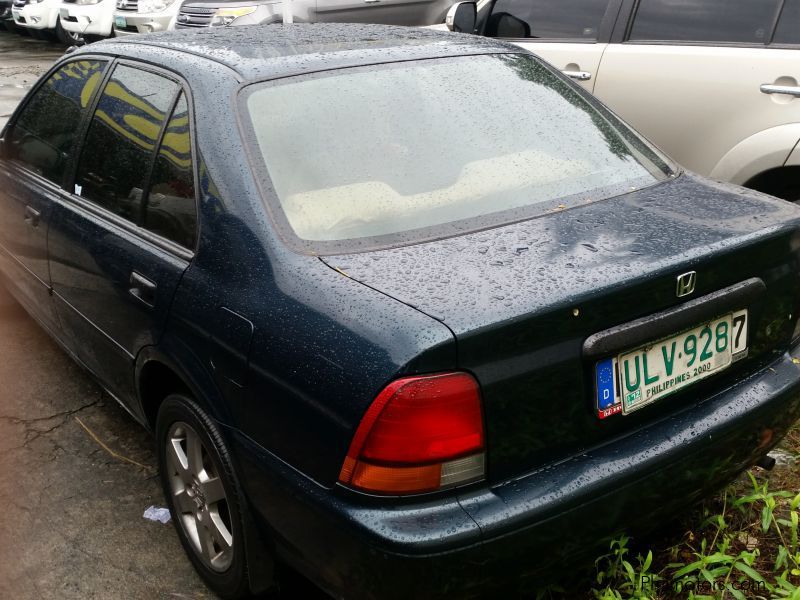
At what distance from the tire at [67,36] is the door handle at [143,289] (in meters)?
13.4

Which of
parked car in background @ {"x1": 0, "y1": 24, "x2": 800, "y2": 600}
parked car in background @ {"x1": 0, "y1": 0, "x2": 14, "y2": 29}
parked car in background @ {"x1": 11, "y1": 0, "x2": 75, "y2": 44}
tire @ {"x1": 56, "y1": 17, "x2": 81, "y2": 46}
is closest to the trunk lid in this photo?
parked car in background @ {"x1": 0, "y1": 24, "x2": 800, "y2": 600}

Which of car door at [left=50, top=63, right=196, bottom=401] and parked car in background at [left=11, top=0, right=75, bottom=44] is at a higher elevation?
car door at [left=50, top=63, right=196, bottom=401]

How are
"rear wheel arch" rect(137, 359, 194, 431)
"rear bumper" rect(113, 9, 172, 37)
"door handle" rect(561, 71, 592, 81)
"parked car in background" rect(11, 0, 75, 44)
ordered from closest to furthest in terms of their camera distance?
"rear wheel arch" rect(137, 359, 194, 431) < "door handle" rect(561, 71, 592, 81) < "rear bumper" rect(113, 9, 172, 37) < "parked car in background" rect(11, 0, 75, 44)

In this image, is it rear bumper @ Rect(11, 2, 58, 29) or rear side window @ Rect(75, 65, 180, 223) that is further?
rear bumper @ Rect(11, 2, 58, 29)

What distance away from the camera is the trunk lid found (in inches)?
76.5

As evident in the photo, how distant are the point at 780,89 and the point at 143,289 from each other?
3.05 m

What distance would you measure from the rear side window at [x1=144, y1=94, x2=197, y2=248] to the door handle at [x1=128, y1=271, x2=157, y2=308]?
0.15 metres

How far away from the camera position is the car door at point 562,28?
4867 millimetres

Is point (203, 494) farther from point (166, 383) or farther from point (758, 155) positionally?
point (758, 155)

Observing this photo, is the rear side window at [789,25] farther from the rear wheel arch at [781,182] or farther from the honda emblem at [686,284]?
the honda emblem at [686,284]

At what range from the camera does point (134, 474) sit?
3371 millimetres

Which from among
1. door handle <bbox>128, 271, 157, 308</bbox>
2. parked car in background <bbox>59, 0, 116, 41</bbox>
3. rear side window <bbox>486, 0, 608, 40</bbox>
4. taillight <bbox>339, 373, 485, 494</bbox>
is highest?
→ rear side window <bbox>486, 0, 608, 40</bbox>

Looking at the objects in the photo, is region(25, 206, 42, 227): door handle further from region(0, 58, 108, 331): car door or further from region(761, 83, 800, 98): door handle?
region(761, 83, 800, 98): door handle

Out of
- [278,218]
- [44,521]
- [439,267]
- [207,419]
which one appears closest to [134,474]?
[44,521]
